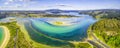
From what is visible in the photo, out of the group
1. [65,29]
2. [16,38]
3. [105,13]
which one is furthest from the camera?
[105,13]

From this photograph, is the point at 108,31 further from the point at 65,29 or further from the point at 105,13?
the point at 65,29

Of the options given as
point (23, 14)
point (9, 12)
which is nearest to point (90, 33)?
point (23, 14)

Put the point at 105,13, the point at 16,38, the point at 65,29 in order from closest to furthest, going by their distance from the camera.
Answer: the point at 16,38 < the point at 65,29 < the point at 105,13

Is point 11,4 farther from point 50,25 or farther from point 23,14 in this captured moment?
point 50,25

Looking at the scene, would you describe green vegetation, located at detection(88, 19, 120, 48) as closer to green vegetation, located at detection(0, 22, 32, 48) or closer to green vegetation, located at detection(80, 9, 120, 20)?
green vegetation, located at detection(80, 9, 120, 20)

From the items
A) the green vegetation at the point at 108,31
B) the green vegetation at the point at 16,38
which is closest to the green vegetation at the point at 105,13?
the green vegetation at the point at 108,31

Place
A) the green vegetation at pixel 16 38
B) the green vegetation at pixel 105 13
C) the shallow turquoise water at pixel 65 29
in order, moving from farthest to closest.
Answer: the green vegetation at pixel 105 13
the shallow turquoise water at pixel 65 29
the green vegetation at pixel 16 38

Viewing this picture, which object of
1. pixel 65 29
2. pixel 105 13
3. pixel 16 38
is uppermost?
pixel 105 13

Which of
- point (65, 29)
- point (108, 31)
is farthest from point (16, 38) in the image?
point (108, 31)

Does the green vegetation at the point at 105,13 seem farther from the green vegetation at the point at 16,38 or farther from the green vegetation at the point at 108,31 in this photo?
the green vegetation at the point at 16,38
